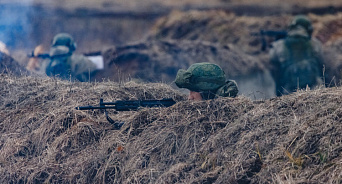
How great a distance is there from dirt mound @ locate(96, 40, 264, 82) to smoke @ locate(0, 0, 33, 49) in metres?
2.67

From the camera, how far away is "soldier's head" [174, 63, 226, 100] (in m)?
5.87

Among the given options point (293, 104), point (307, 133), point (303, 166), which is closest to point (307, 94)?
point (293, 104)

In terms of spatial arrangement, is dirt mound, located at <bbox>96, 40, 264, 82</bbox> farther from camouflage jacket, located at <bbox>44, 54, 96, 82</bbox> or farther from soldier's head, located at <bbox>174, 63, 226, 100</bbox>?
soldier's head, located at <bbox>174, 63, 226, 100</bbox>

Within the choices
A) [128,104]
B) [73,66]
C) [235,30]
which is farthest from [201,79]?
[235,30]

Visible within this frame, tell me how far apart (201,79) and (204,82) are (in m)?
0.05

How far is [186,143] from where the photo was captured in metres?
5.07

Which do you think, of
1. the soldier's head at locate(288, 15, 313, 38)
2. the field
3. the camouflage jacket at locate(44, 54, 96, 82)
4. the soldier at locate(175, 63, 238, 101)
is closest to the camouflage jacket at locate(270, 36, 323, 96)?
the soldier's head at locate(288, 15, 313, 38)

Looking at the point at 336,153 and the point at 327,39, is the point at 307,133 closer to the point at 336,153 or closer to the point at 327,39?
the point at 336,153

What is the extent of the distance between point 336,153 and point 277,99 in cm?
127

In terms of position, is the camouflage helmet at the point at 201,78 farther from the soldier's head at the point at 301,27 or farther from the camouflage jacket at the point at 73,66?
the soldier's head at the point at 301,27

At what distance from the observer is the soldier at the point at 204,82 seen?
19.3 feet

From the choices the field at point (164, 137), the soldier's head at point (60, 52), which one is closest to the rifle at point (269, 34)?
the soldier's head at point (60, 52)

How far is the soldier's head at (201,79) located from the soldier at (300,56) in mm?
6465

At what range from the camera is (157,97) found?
265 inches
